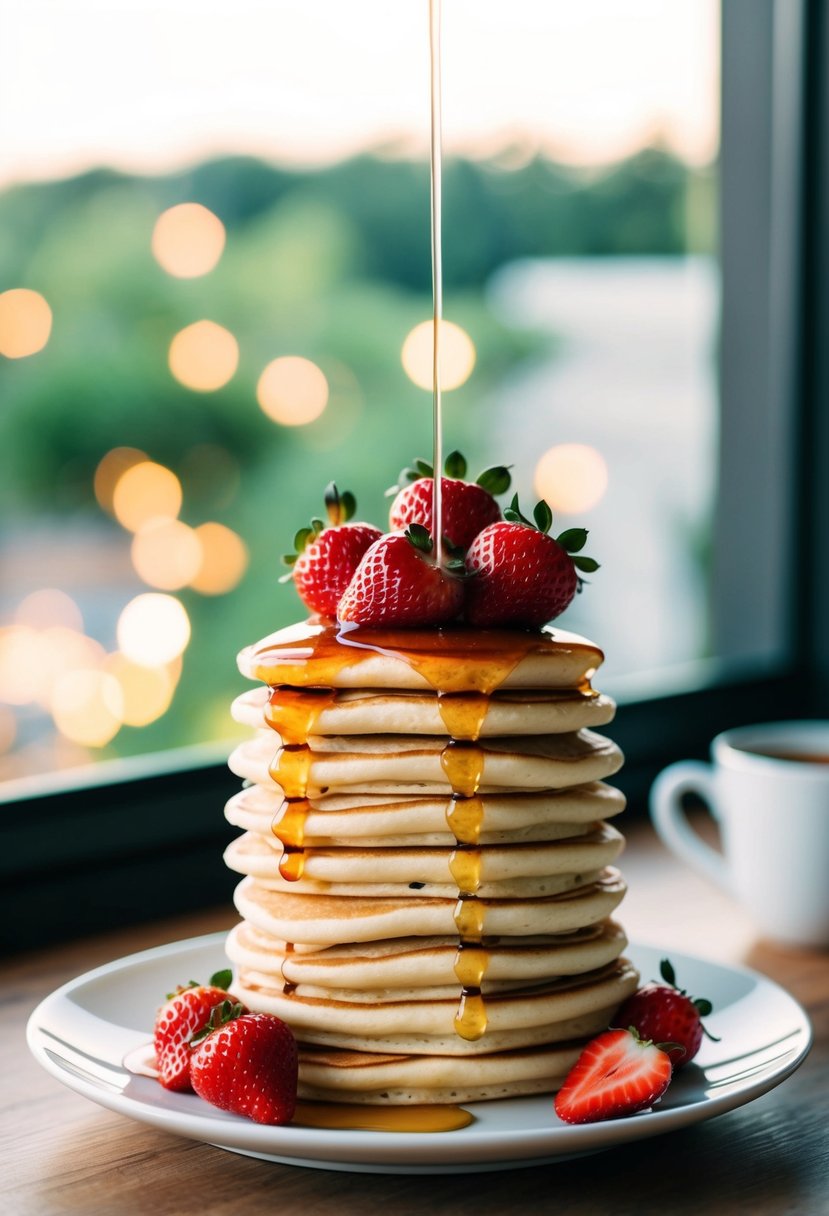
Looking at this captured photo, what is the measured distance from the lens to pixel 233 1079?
83cm

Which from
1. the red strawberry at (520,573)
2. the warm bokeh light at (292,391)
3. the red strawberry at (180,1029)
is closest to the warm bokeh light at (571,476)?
the warm bokeh light at (292,391)

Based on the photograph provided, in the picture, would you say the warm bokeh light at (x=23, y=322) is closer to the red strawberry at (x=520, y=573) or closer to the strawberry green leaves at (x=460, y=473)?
the strawberry green leaves at (x=460, y=473)

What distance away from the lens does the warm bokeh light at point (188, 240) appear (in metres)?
1.70

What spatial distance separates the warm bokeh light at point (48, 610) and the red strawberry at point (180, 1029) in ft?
2.80

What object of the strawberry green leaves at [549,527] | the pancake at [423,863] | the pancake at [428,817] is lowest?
the pancake at [423,863]

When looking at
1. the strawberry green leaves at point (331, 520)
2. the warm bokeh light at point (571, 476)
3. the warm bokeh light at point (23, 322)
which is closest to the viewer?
the strawberry green leaves at point (331, 520)

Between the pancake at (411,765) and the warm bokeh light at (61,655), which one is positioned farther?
the warm bokeh light at (61,655)

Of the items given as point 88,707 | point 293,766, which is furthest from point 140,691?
point 293,766

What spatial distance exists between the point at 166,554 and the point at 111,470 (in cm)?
13

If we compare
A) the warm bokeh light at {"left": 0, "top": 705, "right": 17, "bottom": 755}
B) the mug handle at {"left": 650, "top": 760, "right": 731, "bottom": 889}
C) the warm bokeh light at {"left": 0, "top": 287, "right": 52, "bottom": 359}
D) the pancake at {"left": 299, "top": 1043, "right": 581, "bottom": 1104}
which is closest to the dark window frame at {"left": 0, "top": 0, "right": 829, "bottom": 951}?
the mug handle at {"left": 650, "top": 760, "right": 731, "bottom": 889}

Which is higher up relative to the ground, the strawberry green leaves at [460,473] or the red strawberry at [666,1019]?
the strawberry green leaves at [460,473]

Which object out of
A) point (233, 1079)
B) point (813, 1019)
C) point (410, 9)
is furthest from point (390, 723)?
point (410, 9)

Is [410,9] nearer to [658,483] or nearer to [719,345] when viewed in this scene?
[719,345]

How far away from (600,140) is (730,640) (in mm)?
731
